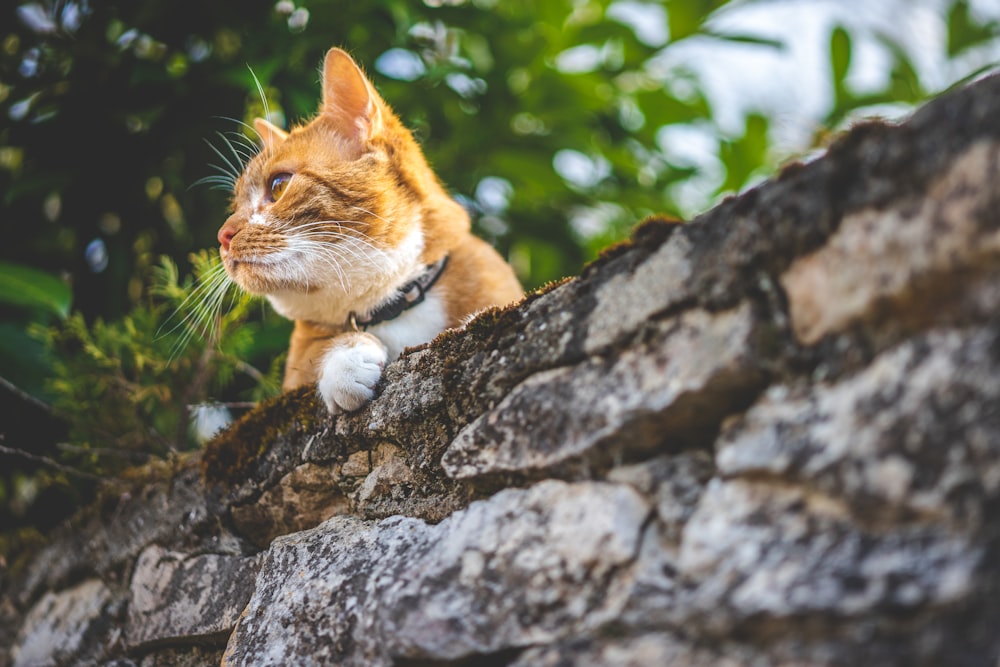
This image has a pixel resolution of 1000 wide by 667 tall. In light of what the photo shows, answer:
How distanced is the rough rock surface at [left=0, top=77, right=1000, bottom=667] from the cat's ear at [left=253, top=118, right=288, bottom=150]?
1.06 metres

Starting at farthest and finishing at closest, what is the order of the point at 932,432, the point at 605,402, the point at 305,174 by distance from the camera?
the point at 305,174
the point at 605,402
the point at 932,432

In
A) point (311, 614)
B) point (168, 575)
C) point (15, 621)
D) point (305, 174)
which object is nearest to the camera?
point (311, 614)

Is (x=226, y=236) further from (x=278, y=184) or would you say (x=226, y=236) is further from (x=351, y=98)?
(x=351, y=98)

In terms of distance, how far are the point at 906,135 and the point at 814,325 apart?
21 cm

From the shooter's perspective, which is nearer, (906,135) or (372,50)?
(906,135)

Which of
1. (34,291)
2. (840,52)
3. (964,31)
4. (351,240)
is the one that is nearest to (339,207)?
(351,240)

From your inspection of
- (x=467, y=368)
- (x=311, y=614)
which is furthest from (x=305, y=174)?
(x=311, y=614)

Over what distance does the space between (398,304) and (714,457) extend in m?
1.12

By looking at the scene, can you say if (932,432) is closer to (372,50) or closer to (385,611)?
(385,611)

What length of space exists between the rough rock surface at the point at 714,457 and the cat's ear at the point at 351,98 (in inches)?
34.3

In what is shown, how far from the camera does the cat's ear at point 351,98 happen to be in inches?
78.5

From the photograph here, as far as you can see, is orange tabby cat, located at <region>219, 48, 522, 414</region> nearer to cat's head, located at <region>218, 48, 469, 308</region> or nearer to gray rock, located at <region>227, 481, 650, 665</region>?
cat's head, located at <region>218, 48, 469, 308</region>

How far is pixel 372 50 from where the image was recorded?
2.68 m

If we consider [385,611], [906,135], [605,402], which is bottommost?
[385,611]
